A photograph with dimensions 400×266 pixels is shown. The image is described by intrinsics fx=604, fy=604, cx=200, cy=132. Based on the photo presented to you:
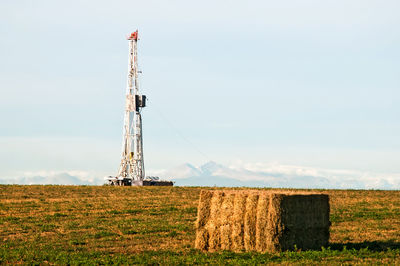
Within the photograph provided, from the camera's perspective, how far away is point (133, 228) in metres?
31.5

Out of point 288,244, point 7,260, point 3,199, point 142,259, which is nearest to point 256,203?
point 288,244

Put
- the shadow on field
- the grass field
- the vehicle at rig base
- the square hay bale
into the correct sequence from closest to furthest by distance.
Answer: the grass field, the square hay bale, the shadow on field, the vehicle at rig base

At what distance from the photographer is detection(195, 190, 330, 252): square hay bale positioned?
72.3ft

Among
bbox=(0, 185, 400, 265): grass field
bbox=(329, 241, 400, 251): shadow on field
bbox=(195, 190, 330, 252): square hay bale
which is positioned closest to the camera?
bbox=(0, 185, 400, 265): grass field

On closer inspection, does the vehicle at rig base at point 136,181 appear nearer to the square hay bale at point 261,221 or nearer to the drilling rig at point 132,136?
the drilling rig at point 132,136

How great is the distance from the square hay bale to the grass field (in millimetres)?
671

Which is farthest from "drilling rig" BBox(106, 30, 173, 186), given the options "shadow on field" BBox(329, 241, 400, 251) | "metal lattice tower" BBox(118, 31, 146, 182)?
"shadow on field" BBox(329, 241, 400, 251)

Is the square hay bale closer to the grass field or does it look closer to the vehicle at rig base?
the grass field

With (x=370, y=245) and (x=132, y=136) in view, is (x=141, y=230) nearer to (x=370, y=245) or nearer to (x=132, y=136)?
(x=370, y=245)

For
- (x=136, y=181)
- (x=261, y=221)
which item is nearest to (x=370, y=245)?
(x=261, y=221)

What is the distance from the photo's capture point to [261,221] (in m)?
22.1

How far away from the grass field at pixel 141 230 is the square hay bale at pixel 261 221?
67 cm

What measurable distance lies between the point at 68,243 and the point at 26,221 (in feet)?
34.6

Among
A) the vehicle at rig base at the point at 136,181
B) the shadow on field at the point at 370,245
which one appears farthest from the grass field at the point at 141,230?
the vehicle at rig base at the point at 136,181
